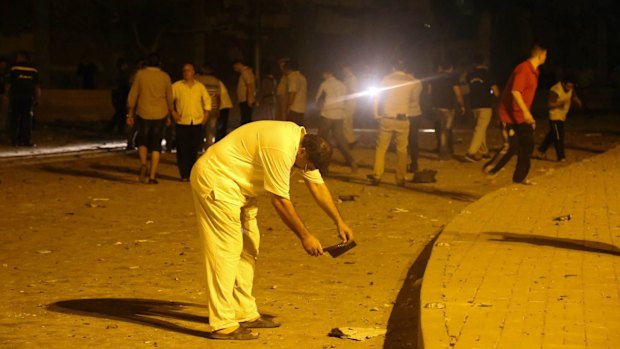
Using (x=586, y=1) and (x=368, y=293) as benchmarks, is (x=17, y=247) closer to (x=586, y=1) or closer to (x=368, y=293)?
(x=368, y=293)

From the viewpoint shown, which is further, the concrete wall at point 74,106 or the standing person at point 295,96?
the concrete wall at point 74,106

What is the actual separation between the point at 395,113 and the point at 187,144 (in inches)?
123

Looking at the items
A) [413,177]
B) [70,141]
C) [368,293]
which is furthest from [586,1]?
[368,293]

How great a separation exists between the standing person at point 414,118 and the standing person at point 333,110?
→ 3.15 ft

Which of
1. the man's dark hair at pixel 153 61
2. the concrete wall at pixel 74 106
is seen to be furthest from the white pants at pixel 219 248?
the concrete wall at pixel 74 106

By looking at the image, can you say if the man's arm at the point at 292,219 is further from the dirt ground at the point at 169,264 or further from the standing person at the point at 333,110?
the standing person at the point at 333,110

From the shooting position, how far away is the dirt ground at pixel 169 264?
25.6ft

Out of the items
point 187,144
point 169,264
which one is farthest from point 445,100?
point 169,264

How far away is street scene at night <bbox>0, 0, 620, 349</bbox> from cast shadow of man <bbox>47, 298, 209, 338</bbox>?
30 millimetres

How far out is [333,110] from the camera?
19031mm

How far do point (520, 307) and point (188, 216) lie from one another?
710 cm

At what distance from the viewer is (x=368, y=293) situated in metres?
9.20

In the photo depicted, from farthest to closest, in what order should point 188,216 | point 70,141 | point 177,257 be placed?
point 70,141, point 188,216, point 177,257

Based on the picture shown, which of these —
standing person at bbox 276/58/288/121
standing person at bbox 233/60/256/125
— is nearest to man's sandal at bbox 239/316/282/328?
standing person at bbox 276/58/288/121
